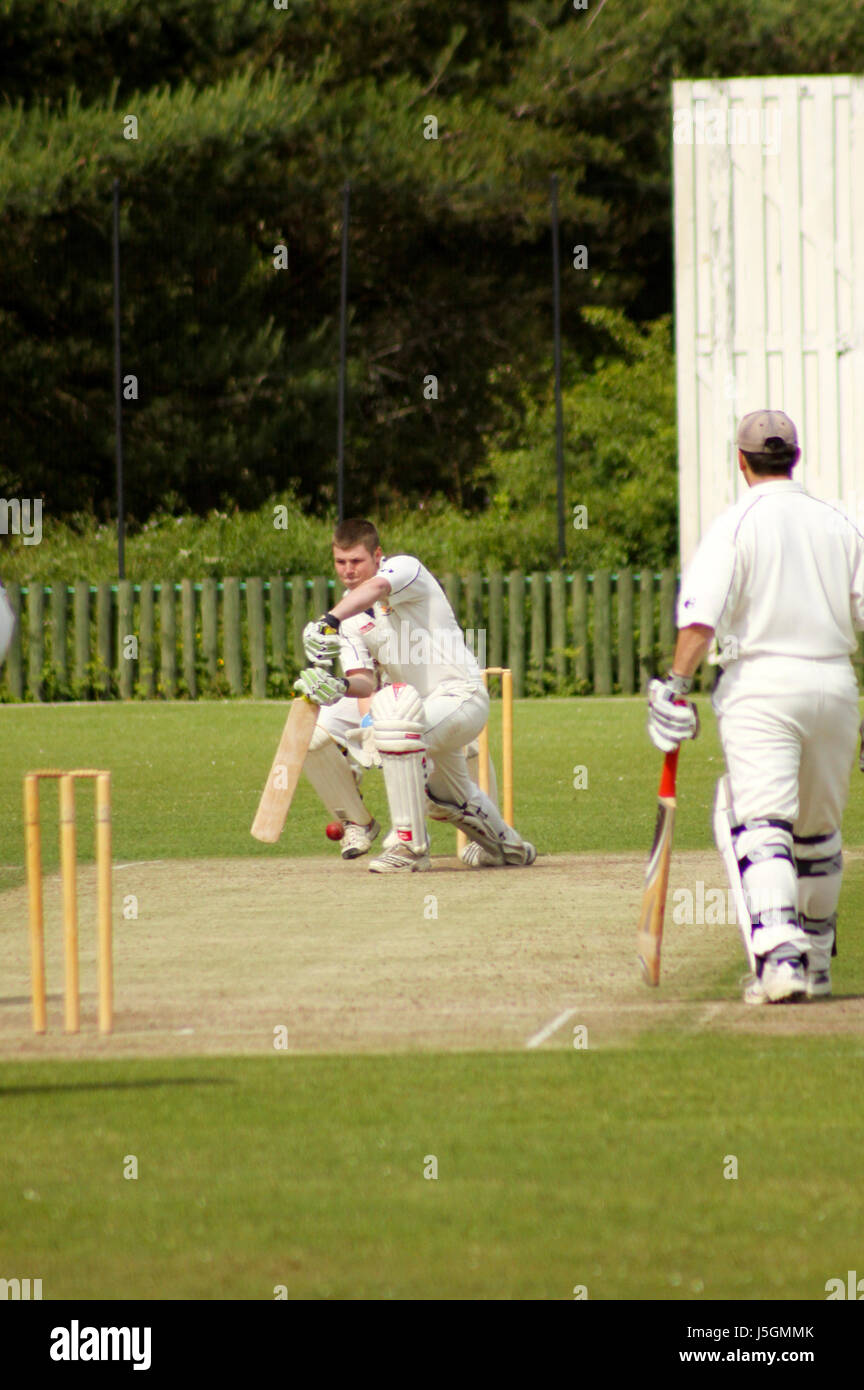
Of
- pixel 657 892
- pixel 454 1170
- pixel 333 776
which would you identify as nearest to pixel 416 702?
pixel 333 776

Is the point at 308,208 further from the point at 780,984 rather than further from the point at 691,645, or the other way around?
the point at 780,984

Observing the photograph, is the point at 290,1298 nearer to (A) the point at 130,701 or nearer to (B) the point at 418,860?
(B) the point at 418,860

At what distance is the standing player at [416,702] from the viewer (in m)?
10.4

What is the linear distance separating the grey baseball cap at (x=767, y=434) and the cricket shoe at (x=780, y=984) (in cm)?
170

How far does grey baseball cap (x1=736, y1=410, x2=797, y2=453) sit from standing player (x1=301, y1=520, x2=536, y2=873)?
2999 mm

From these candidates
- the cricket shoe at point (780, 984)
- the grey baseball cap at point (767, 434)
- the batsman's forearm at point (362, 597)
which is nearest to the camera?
the cricket shoe at point (780, 984)

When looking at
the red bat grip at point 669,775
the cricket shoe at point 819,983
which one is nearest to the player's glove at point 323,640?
the red bat grip at point 669,775

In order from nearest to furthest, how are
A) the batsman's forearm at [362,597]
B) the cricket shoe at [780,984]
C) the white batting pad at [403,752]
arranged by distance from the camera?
the cricket shoe at [780,984]
the batsman's forearm at [362,597]
the white batting pad at [403,752]

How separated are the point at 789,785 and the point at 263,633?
1969 cm

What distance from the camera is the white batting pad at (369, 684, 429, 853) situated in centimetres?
1032

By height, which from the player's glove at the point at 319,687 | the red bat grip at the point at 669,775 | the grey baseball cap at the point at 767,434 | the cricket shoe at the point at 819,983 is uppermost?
the grey baseball cap at the point at 767,434

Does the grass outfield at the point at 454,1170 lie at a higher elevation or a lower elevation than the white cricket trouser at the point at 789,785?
lower

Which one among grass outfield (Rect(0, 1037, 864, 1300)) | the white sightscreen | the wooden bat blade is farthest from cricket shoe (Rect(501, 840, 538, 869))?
the white sightscreen

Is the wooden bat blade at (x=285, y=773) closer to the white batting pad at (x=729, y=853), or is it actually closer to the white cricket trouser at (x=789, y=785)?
the white batting pad at (x=729, y=853)
